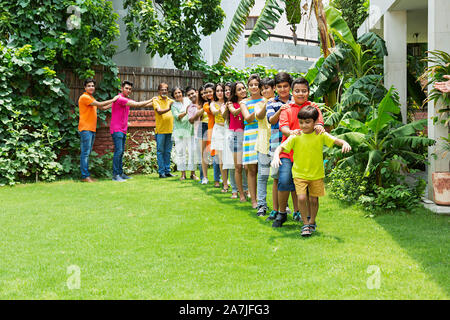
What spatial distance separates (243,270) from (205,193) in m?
4.19

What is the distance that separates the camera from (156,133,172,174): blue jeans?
10227 millimetres

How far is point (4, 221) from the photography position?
6102mm

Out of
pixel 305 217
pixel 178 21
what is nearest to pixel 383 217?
pixel 305 217

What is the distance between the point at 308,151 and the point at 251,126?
61.5 inches

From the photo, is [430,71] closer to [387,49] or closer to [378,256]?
[387,49]

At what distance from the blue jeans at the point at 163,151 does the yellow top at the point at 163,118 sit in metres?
0.12

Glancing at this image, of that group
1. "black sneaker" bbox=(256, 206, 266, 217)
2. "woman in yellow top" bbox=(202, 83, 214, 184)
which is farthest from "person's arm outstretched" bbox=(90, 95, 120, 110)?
"black sneaker" bbox=(256, 206, 266, 217)

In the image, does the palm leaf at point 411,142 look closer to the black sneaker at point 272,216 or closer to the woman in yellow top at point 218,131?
the black sneaker at point 272,216

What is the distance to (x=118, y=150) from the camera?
9984 millimetres

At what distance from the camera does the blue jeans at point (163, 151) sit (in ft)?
33.6

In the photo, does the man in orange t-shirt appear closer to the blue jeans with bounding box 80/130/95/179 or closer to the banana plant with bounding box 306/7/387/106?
the blue jeans with bounding box 80/130/95/179

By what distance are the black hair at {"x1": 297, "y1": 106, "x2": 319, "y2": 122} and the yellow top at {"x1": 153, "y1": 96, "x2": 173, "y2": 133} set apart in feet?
18.0
